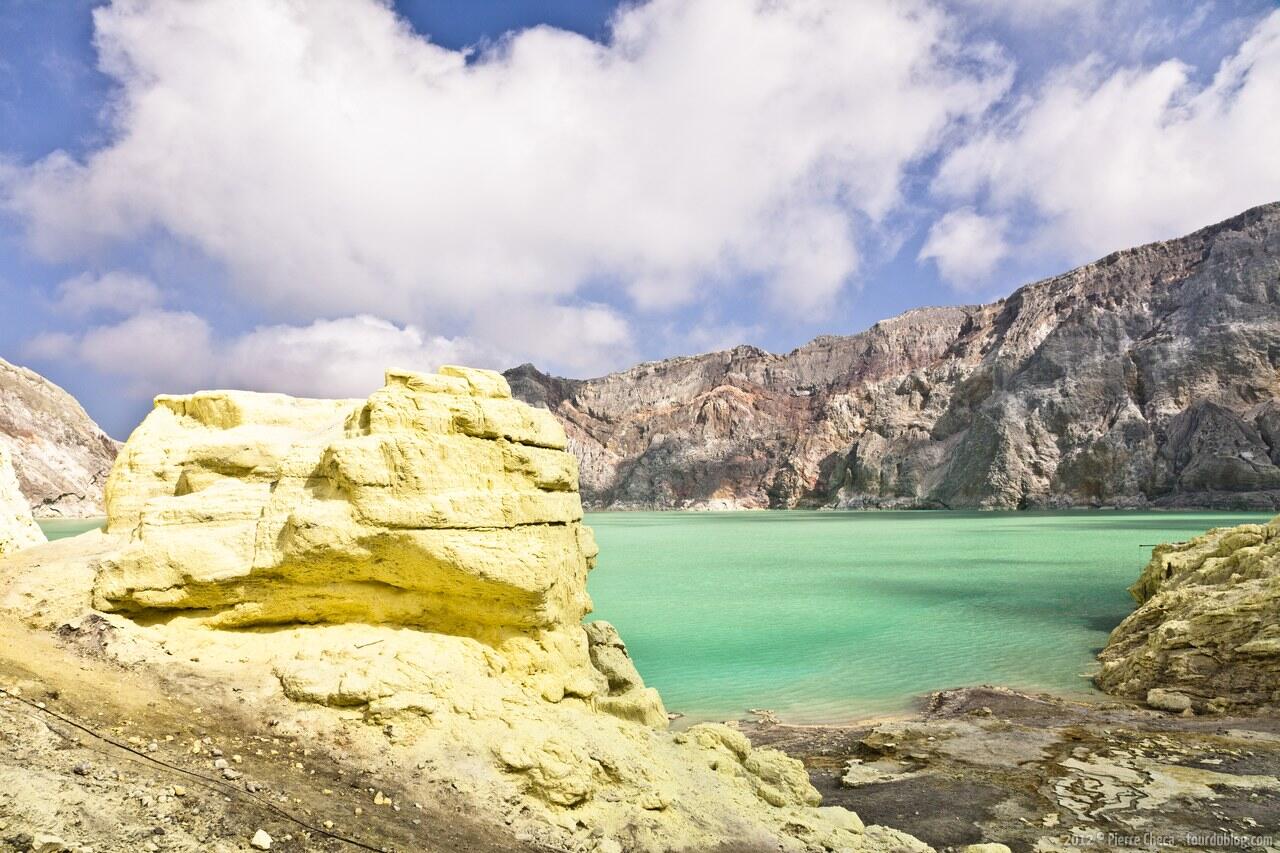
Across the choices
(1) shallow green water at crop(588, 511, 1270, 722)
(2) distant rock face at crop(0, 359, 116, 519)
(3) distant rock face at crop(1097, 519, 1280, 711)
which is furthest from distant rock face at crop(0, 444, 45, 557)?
(2) distant rock face at crop(0, 359, 116, 519)

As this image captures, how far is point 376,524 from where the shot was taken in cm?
571

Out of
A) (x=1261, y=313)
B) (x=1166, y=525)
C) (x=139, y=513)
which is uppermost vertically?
(x=1261, y=313)

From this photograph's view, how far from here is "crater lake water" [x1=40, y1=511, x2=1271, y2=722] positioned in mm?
13281

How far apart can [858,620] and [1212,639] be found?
8.68m

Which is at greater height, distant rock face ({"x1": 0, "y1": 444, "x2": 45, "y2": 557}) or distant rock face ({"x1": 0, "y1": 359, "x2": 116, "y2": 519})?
distant rock face ({"x1": 0, "y1": 359, "x2": 116, "y2": 519})

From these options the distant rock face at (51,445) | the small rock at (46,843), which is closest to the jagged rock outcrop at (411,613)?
the small rock at (46,843)

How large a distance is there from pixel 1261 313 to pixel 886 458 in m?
49.3

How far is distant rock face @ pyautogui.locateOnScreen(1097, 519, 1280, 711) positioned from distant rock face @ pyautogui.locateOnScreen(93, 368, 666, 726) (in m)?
10.5

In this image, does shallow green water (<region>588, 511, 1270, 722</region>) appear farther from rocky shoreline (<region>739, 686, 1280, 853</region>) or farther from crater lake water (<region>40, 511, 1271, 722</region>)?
rocky shoreline (<region>739, 686, 1280, 853</region>)

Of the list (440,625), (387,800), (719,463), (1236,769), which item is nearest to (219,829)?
(387,800)

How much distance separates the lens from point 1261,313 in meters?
83.6

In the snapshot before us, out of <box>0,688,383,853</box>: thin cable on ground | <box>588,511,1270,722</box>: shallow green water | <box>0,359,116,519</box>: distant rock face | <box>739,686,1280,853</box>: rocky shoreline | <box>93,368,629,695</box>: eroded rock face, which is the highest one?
<box>0,359,116,519</box>: distant rock face

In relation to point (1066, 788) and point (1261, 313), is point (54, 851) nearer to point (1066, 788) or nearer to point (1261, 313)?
point (1066, 788)

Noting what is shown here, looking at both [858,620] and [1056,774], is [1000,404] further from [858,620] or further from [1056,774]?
[1056,774]
